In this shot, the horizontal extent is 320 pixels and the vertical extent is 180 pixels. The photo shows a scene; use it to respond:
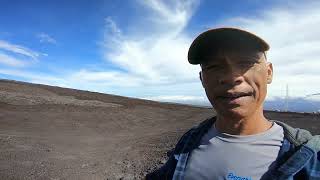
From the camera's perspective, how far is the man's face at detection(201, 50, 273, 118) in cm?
208

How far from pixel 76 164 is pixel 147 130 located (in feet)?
22.9

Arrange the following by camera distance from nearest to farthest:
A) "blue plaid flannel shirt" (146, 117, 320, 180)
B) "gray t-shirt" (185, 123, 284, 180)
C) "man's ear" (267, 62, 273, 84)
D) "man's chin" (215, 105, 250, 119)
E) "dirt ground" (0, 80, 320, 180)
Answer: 1. "blue plaid flannel shirt" (146, 117, 320, 180)
2. "gray t-shirt" (185, 123, 284, 180)
3. "man's chin" (215, 105, 250, 119)
4. "man's ear" (267, 62, 273, 84)
5. "dirt ground" (0, 80, 320, 180)

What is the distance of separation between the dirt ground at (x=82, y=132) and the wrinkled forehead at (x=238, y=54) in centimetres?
779

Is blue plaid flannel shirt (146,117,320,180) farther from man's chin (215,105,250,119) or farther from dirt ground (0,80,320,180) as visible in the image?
dirt ground (0,80,320,180)

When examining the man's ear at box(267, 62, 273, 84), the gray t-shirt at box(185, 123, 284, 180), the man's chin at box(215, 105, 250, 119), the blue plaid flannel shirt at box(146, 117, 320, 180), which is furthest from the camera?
the man's ear at box(267, 62, 273, 84)

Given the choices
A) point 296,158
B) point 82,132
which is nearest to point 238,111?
point 296,158

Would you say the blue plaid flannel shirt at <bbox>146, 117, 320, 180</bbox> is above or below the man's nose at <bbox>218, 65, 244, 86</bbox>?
below

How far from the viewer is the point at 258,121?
2098 millimetres

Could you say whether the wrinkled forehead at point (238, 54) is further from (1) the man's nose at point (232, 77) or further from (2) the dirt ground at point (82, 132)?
(2) the dirt ground at point (82, 132)

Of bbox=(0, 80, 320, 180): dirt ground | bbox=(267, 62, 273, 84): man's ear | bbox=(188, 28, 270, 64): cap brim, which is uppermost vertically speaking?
bbox=(188, 28, 270, 64): cap brim

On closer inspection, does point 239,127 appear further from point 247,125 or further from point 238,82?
point 238,82

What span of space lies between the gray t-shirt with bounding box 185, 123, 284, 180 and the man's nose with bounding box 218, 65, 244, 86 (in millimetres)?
274

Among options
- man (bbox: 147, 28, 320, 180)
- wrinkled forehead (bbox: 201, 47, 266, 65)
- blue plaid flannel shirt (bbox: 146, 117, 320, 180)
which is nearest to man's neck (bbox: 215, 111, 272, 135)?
man (bbox: 147, 28, 320, 180)

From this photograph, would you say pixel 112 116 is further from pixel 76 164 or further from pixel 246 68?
pixel 246 68
